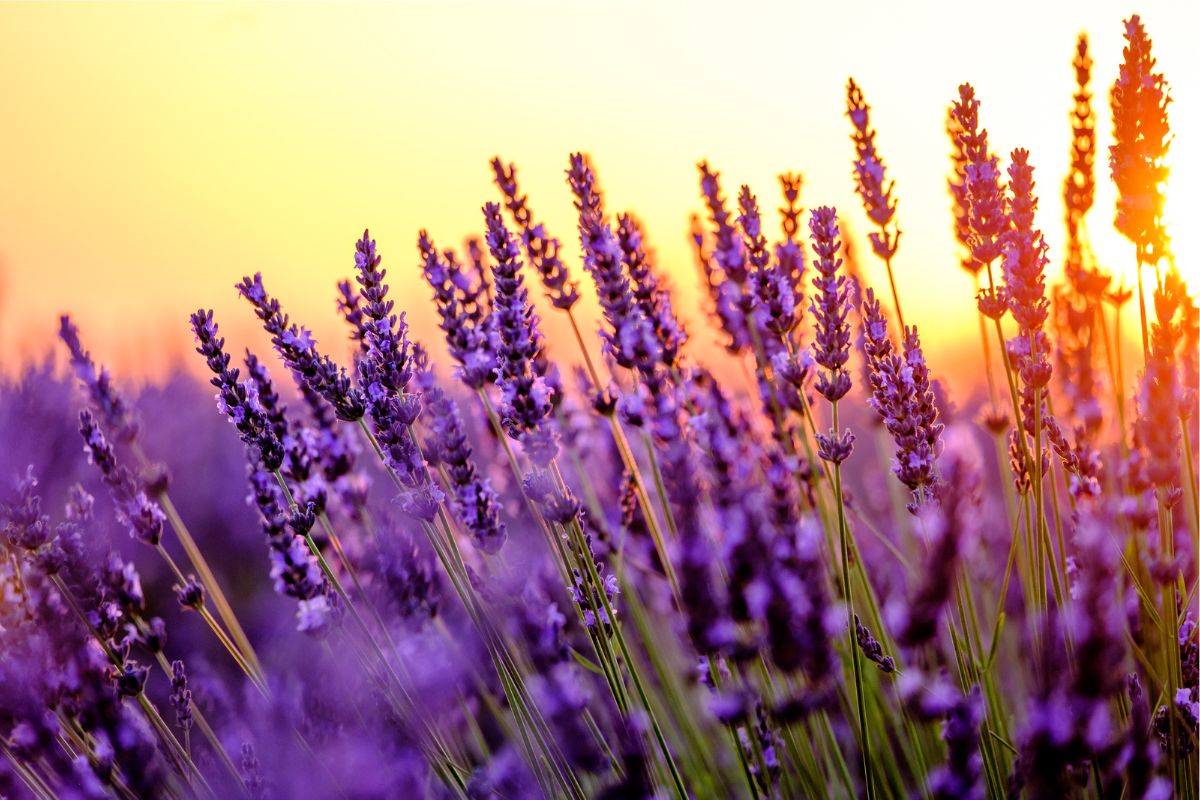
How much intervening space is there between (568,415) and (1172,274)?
1.41 m

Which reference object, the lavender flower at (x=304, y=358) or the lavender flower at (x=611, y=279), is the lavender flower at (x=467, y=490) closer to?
the lavender flower at (x=304, y=358)

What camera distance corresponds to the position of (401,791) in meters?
1.51

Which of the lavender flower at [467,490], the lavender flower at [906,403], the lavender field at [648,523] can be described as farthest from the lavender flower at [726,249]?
the lavender flower at [467,490]

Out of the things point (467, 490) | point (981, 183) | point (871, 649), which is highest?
point (981, 183)

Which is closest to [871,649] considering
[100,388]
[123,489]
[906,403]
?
[906,403]

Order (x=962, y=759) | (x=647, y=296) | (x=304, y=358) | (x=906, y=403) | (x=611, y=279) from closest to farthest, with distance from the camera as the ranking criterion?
(x=962, y=759) < (x=906, y=403) < (x=304, y=358) < (x=611, y=279) < (x=647, y=296)

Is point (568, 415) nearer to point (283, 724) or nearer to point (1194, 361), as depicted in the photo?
point (283, 724)

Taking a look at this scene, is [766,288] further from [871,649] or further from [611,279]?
[871,649]

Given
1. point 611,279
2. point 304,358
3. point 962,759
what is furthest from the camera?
point 611,279

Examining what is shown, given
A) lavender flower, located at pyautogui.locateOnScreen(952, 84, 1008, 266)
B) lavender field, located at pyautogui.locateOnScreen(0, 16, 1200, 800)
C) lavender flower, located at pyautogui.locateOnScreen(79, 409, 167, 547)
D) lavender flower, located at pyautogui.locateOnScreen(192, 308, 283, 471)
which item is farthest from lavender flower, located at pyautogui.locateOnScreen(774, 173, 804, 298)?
lavender flower, located at pyautogui.locateOnScreen(79, 409, 167, 547)

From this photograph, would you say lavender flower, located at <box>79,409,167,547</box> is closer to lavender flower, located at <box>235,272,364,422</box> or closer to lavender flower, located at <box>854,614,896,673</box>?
lavender flower, located at <box>235,272,364,422</box>

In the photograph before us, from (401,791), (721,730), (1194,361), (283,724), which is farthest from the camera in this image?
(721,730)

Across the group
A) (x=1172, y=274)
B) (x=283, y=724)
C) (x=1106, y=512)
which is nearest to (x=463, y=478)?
(x=283, y=724)

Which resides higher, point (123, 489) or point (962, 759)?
point (123, 489)
